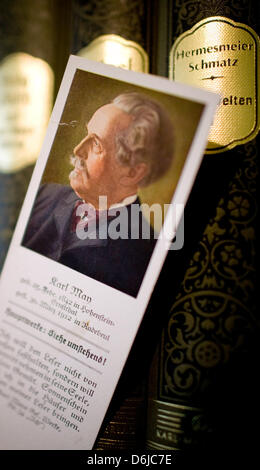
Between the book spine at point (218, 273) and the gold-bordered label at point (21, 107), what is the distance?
238 millimetres

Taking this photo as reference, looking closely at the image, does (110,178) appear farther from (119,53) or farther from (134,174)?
(119,53)

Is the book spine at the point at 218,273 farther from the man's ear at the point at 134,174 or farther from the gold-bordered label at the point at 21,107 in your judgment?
the gold-bordered label at the point at 21,107

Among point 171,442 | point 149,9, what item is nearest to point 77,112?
point 149,9

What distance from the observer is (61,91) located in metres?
0.35

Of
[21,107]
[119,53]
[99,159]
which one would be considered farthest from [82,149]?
[21,107]

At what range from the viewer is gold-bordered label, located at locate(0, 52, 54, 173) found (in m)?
0.52

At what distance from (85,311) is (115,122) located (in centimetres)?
15

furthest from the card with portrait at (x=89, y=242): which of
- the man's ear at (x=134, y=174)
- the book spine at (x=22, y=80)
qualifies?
the book spine at (x=22, y=80)

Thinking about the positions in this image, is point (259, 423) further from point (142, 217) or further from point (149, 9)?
point (149, 9)

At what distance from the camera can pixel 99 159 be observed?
1.08 ft

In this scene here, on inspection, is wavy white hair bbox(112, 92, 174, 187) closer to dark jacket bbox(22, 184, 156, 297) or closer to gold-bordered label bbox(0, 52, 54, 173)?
dark jacket bbox(22, 184, 156, 297)

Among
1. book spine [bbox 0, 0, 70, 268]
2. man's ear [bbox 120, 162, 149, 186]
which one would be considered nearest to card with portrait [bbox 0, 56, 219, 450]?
man's ear [bbox 120, 162, 149, 186]

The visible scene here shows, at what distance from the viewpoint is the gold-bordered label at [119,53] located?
394mm
